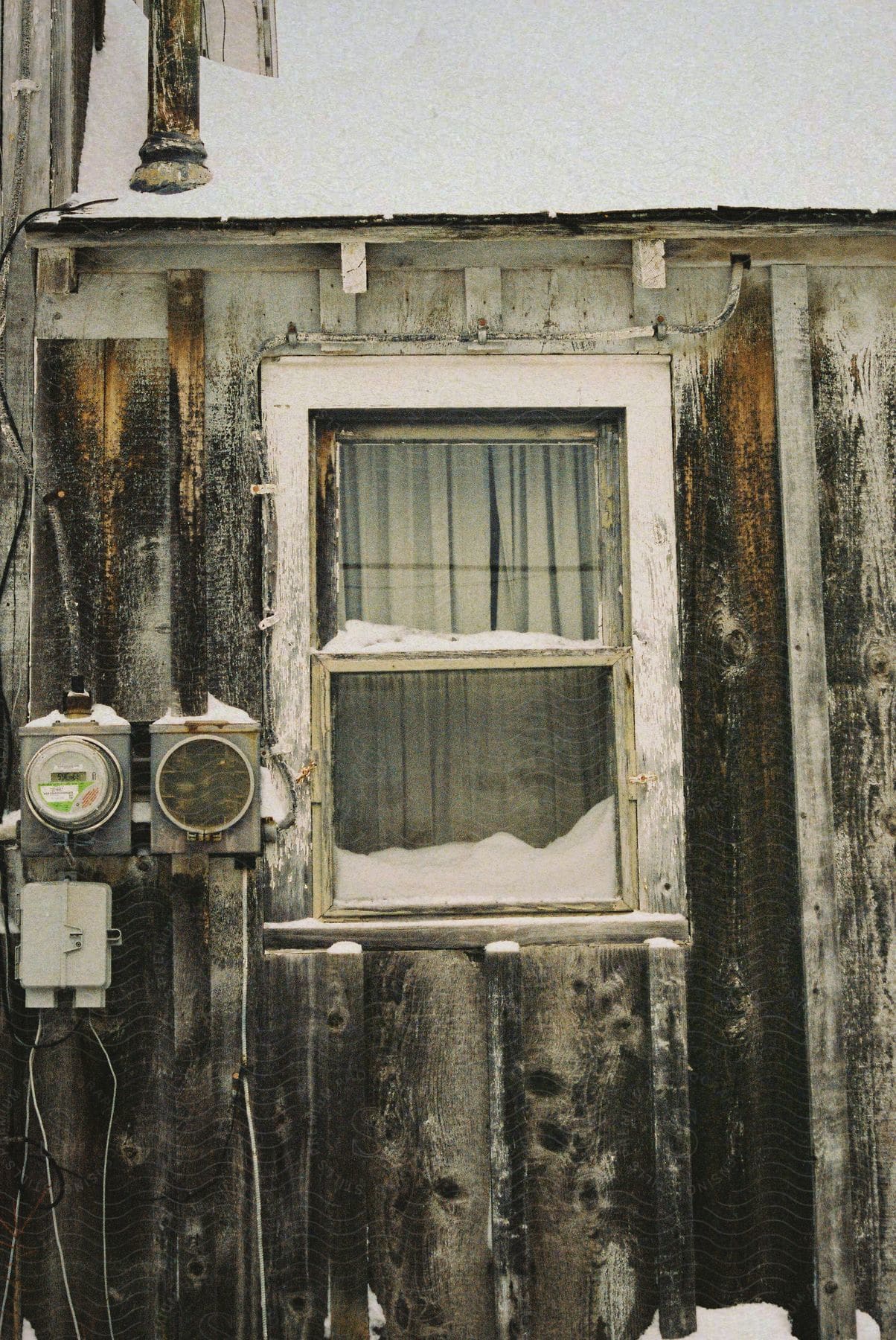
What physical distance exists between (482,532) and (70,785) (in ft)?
5.31

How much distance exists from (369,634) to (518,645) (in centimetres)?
52

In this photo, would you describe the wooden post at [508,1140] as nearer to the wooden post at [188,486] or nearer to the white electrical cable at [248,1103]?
the white electrical cable at [248,1103]

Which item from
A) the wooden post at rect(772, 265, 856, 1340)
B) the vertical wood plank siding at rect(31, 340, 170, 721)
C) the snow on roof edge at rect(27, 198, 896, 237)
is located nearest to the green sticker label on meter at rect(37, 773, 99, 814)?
the vertical wood plank siding at rect(31, 340, 170, 721)

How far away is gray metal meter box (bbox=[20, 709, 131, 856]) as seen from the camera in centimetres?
353

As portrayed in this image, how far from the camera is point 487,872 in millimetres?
3830

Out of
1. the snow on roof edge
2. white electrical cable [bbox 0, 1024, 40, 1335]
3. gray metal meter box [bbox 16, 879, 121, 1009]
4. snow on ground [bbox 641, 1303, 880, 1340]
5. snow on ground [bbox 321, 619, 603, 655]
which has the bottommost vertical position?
snow on ground [bbox 641, 1303, 880, 1340]

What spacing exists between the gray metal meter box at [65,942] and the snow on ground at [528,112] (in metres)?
2.22

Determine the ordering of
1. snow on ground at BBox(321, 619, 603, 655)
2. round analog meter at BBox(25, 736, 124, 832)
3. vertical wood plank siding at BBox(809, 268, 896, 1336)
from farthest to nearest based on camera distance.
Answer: snow on ground at BBox(321, 619, 603, 655) < vertical wood plank siding at BBox(809, 268, 896, 1336) < round analog meter at BBox(25, 736, 124, 832)

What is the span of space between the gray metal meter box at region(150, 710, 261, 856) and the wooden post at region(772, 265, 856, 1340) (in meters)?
1.82

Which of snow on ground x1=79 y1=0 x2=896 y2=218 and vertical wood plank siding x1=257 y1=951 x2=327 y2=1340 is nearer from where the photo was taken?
vertical wood plank siding x1=257 y1=951 x2=327 y2=1340

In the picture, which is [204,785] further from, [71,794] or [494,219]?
[494,219]

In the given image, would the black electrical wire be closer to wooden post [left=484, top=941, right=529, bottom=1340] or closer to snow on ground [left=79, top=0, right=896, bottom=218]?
snow on ground [left=79, top=0, right=896, bottom=218]

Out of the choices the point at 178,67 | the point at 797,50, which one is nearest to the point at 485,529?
the point at 178,67

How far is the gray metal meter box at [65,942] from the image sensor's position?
355 centimetres
